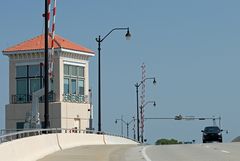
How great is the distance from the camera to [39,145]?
92.8ft

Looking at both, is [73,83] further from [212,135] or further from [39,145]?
[39,145]

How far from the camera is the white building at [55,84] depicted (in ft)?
235

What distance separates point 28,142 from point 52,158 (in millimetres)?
1835

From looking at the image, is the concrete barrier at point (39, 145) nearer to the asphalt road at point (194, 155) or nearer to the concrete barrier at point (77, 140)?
the concrete barrier at point (77, 140)

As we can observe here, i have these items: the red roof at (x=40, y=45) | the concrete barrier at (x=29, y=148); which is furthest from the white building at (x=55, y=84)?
the concrete barrier at (x=29, y=148)

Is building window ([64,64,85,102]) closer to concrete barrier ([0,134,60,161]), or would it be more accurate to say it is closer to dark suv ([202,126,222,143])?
dark suv ([202,126,222,143])

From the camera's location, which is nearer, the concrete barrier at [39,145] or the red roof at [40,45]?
the concrete barrier at [39,145]

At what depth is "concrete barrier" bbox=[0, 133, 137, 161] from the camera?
21359 mm

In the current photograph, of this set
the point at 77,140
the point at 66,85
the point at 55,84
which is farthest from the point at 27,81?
the point at 77,140

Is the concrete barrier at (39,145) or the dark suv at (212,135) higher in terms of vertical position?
the concrete barrier at (39,145)

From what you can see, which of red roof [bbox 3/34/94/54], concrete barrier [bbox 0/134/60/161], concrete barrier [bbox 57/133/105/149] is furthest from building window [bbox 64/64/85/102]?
concrete barrier [bbox 0/134/60/161]

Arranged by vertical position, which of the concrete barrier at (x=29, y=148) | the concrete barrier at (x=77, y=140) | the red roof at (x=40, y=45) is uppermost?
the red roof at (x=40, y=45)

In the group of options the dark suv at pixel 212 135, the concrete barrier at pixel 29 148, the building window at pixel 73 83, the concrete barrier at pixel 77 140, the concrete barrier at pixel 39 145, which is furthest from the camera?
the building window at pixel 73 83

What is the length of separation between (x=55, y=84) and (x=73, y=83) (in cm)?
270
